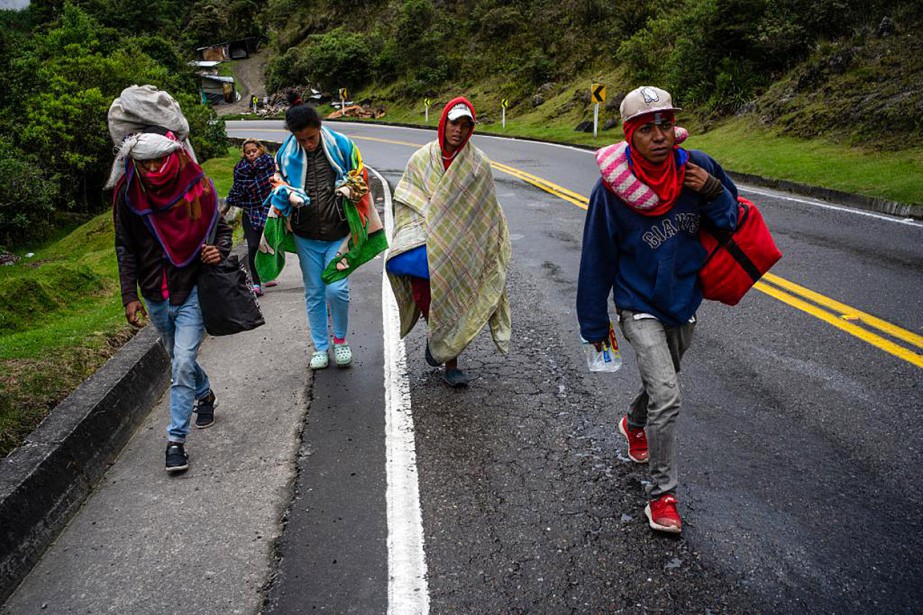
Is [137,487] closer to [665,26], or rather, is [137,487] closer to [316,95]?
[665,26]

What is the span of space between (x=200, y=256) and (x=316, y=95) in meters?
50.7

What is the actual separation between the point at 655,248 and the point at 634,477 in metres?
1.25

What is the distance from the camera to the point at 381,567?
311 centimetres

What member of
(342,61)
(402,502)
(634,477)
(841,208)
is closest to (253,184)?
(402,502)

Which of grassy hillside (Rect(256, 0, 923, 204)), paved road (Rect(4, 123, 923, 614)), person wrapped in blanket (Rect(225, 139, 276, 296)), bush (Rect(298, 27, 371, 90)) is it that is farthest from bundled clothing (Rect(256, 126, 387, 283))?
bush (Rect(298, 27, 371, 90))

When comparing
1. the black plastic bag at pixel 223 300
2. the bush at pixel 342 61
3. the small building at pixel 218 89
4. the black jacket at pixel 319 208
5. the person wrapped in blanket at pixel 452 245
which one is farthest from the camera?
the small building at pixel 218 89

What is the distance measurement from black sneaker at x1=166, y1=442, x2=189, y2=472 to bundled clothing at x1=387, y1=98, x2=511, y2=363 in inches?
68.5

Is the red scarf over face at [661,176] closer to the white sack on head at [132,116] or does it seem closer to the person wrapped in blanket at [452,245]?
the person wrapped in blanket at [452,245]

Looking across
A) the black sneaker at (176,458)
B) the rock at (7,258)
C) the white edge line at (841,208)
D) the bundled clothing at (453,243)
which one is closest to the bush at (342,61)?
the rock at (7,258)

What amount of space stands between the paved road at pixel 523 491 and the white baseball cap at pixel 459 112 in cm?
183

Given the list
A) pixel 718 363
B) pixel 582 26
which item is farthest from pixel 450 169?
pixel 582 26

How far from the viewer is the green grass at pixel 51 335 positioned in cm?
442

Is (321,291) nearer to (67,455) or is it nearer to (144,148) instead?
(144,148)

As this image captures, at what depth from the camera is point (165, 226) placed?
4.13 metres
